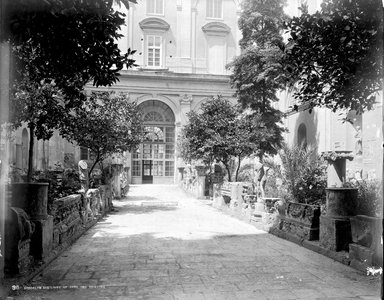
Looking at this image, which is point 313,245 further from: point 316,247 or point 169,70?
point 169,70

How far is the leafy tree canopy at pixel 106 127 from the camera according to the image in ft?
41.0

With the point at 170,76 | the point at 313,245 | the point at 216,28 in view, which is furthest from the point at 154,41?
the point at 313,245

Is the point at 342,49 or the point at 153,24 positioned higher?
the point at 153,24

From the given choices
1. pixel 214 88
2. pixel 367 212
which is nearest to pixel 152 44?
pixel 214 88

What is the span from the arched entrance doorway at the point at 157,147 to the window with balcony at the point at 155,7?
694 cm

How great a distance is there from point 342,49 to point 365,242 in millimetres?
2778

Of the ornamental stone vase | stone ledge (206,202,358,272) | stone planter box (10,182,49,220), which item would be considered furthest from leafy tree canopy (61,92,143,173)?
the ornamental stone vase

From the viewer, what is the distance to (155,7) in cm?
2461

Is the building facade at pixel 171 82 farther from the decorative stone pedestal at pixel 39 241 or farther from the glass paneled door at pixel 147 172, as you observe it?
the decorative stone pedestal at pixel 39 241

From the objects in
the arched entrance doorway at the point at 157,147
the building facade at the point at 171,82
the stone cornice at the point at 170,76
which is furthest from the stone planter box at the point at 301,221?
the arched entrance doorway at the point at 157,147

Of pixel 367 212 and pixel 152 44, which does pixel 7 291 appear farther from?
pixel 152 44

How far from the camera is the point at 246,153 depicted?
17.0 metres

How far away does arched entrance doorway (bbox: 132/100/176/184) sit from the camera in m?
29.6

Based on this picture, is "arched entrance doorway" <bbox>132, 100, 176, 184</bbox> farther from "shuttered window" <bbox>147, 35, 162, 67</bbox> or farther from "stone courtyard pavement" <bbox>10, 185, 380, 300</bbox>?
"stone courtyard pavement" <bbox>10, 185, 380, 300</bbox>
